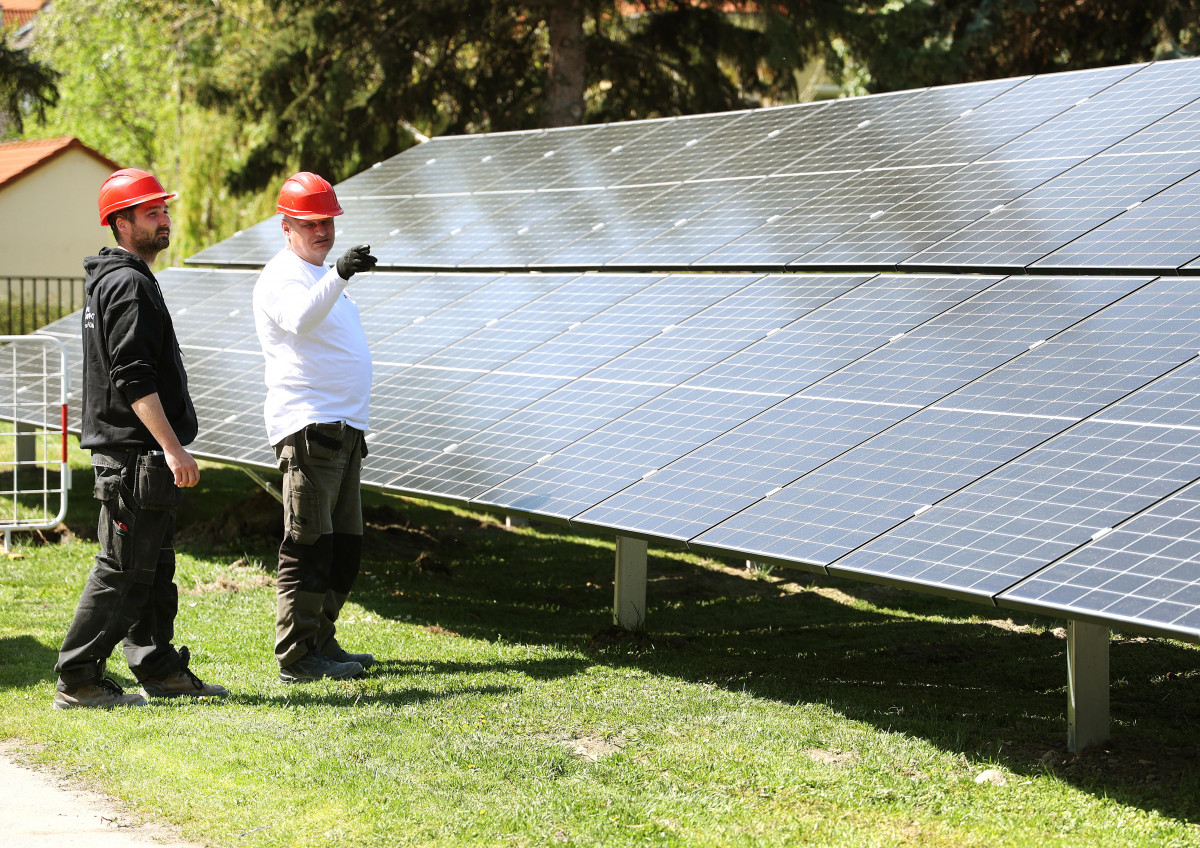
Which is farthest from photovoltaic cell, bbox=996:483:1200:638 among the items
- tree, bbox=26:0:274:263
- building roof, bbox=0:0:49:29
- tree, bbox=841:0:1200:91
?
building roof, bbox=0:0:49:29

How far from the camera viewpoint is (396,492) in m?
7.59

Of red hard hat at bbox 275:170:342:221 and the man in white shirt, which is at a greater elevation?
red hard hat at bbox 275:170:342:221

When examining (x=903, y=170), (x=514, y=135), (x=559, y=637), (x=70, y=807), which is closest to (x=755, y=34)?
(x=514, y=135)

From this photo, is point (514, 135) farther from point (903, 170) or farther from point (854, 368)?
point (854, 368)

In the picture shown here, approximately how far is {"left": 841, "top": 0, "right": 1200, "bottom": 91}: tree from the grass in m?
13.1

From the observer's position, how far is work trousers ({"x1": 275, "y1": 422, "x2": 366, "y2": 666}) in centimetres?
652

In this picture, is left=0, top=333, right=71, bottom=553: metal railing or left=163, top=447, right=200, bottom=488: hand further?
left=0, top=333, right=71, bottom=553: metal railing

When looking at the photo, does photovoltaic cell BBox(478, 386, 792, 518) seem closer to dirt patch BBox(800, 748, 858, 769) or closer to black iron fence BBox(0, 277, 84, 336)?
dirt patch BBox(800, 748, 858, 769)

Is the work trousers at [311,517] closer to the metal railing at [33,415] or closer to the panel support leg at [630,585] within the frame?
the panel support leg at [630,585]

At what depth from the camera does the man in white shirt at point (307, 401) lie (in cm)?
645

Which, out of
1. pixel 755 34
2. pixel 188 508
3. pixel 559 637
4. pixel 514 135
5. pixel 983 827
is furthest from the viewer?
pixel 755 34

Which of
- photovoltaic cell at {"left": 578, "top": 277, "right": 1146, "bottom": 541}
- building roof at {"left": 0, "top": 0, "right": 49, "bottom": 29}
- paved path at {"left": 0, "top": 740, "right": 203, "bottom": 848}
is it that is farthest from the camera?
building roof at {"left": 0, "top": 0, "right": 49, "bottom": 29}

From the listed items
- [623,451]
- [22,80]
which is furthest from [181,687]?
[22,80]

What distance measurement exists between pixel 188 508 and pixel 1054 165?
8286 mm
